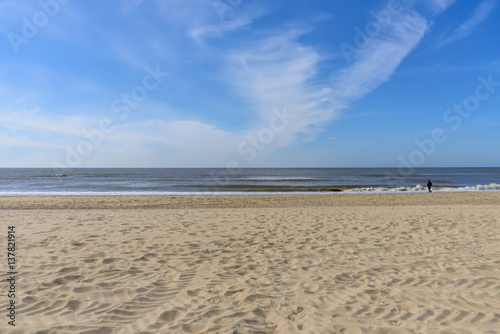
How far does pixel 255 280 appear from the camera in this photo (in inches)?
183

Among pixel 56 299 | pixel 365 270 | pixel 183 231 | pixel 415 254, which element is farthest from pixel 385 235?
pixel 56 299

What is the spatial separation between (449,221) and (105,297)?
10.1 metres

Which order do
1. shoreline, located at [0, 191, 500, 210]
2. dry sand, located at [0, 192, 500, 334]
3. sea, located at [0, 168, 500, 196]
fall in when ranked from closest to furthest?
dry sand, located at [0, 192, 500, 334], shoreline, located at [0, 191, 500, 210], sea, located at [0, 168, 500, 196]

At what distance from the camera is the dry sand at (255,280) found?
3.41 meters

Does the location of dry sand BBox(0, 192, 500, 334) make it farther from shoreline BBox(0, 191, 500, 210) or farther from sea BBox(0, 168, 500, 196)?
sea BBox(0, 168, 500, 196)

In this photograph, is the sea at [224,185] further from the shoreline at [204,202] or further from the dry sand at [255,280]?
the dry sand at [255,280]

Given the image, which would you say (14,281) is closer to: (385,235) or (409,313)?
(409,313)

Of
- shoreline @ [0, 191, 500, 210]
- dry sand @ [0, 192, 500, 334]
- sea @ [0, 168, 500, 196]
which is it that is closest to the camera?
dry sand @ [0, 192, 500, 334]

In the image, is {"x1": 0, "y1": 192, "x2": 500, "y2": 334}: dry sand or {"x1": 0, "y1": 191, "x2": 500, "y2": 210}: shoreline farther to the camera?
{"x1": 0, "y1": 191, "x2": 500, "y2": 210}: shoreline

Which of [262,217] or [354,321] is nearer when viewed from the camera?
[354,321]

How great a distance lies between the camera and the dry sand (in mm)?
3414

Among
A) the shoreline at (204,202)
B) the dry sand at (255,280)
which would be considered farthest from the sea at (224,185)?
the dry sand at (255,280)

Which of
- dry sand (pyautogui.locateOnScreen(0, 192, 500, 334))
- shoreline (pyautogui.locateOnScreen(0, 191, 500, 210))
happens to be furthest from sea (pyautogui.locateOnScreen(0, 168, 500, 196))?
dry sand (pyautogui.locateOnScreen(0, 192, 500, 334))

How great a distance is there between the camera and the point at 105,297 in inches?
158
